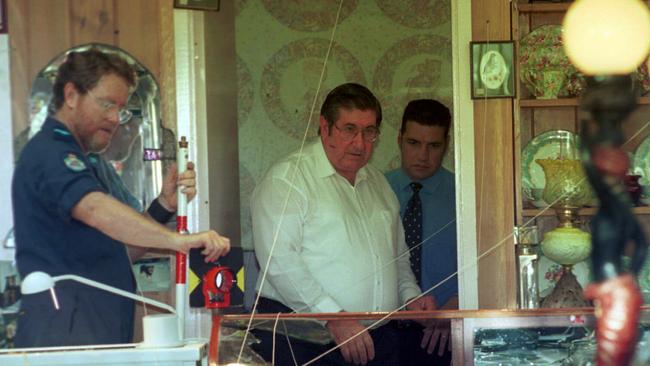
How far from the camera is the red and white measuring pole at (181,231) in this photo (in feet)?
10.5

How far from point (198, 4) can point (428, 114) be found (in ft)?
4.13

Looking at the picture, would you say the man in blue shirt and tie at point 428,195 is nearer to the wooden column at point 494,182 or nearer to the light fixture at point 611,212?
the wooden column at point 494,182

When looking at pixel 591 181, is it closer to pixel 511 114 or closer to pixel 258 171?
pixel 511 114

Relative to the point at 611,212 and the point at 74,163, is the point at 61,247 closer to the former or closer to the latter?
the point at 74,163

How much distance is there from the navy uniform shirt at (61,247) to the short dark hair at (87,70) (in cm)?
12

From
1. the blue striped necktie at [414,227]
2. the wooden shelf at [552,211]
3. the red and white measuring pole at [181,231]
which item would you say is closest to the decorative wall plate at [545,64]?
the wooden shelf at [552,211]

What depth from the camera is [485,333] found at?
3137 mm

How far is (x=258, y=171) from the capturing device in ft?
16.1

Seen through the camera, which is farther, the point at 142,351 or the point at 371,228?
the point at 371,228

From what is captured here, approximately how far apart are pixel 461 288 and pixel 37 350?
1.53 metres

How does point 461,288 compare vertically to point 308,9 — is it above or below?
below

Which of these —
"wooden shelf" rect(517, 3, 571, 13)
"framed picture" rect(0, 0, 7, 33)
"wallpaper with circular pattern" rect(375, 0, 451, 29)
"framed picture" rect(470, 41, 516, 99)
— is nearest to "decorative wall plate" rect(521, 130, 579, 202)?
"framed picture" rect(470, 41, 516, 99)

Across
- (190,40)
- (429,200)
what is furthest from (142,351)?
(429,200)

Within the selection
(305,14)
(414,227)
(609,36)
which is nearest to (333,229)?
(414,227)
